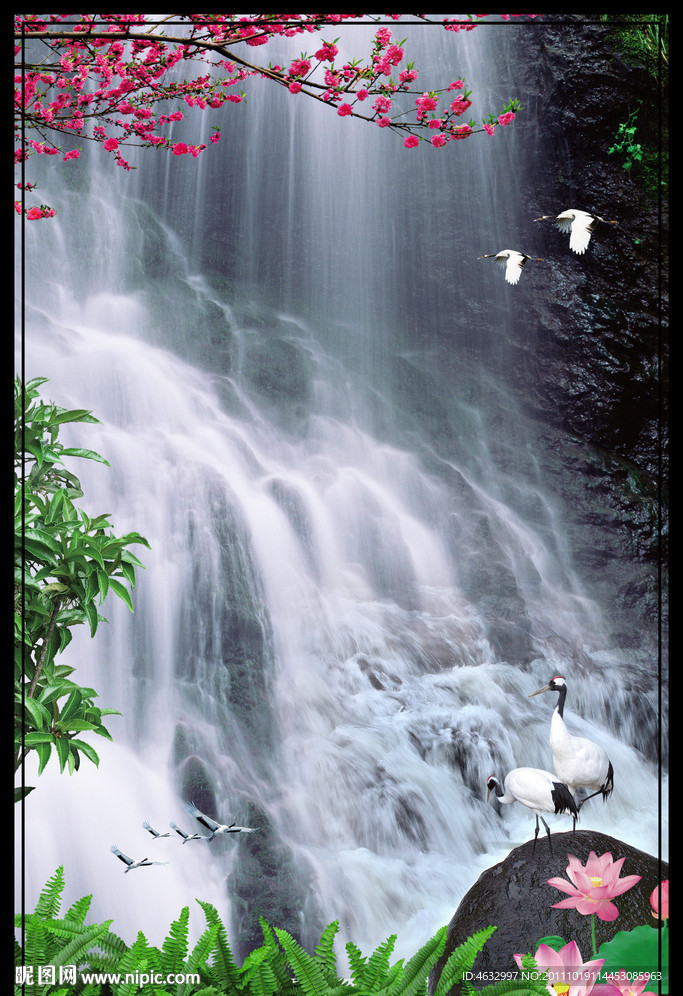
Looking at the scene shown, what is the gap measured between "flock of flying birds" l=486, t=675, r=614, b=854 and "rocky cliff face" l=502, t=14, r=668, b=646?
34 centimetres

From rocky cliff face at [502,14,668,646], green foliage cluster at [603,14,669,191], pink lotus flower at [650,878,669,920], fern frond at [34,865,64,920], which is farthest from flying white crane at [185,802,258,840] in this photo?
green foliage cluster at [603,14,669,191]

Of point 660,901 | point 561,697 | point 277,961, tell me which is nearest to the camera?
point 277,961

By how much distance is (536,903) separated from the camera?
6.06ft

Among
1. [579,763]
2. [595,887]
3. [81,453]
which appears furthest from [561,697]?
[81,453]

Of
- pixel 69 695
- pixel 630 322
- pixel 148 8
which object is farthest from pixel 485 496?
pixel 148 8

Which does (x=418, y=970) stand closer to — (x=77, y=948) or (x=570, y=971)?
(x=570, y=971)

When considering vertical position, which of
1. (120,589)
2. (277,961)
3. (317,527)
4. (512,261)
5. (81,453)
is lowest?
(277,961)

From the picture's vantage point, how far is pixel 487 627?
2006 millimetres

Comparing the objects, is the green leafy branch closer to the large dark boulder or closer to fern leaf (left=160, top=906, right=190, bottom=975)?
the large dark boulder

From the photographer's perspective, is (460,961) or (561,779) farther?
(561,779)

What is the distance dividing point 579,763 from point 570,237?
162 centimetres

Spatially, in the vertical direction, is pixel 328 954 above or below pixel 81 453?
below

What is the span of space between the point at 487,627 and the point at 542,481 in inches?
19.4

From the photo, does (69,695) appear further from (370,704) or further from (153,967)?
(370,704)
